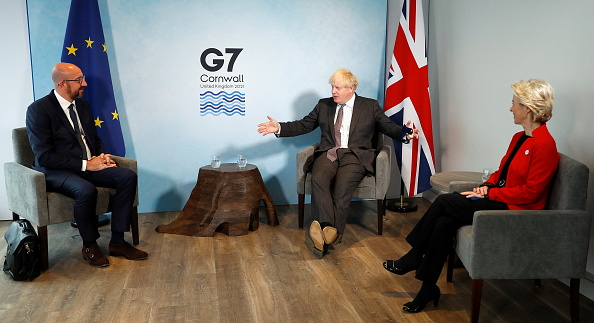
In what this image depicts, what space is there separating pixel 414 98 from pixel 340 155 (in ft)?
3.05

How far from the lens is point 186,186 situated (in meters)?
5.49

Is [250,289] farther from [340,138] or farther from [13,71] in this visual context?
[13,71]

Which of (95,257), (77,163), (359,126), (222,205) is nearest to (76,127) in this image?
(77,163)

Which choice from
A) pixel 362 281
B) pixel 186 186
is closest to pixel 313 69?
pixel 186 186

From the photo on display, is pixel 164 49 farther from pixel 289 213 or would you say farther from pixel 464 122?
pixel 464 122

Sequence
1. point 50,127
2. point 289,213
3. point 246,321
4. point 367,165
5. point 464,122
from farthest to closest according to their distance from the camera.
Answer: point 289,213 → point 464,122 → point 367,165 → point 50,127 → point 246,321

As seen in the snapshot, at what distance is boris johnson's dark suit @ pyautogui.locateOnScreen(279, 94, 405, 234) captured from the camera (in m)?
4.43

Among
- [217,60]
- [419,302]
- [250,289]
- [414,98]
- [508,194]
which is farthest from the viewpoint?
[217,60]

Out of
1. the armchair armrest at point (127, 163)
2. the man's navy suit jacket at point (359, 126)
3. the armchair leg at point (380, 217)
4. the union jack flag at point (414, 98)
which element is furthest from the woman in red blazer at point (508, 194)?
the armchair armrest at point (127, 163)

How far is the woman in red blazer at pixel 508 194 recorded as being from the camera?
3.06 m

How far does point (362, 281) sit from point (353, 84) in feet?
5.98

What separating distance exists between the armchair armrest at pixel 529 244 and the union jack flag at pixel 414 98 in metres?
2.18

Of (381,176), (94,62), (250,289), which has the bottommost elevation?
(250,289)

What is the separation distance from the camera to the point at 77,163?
4152 millimetres
